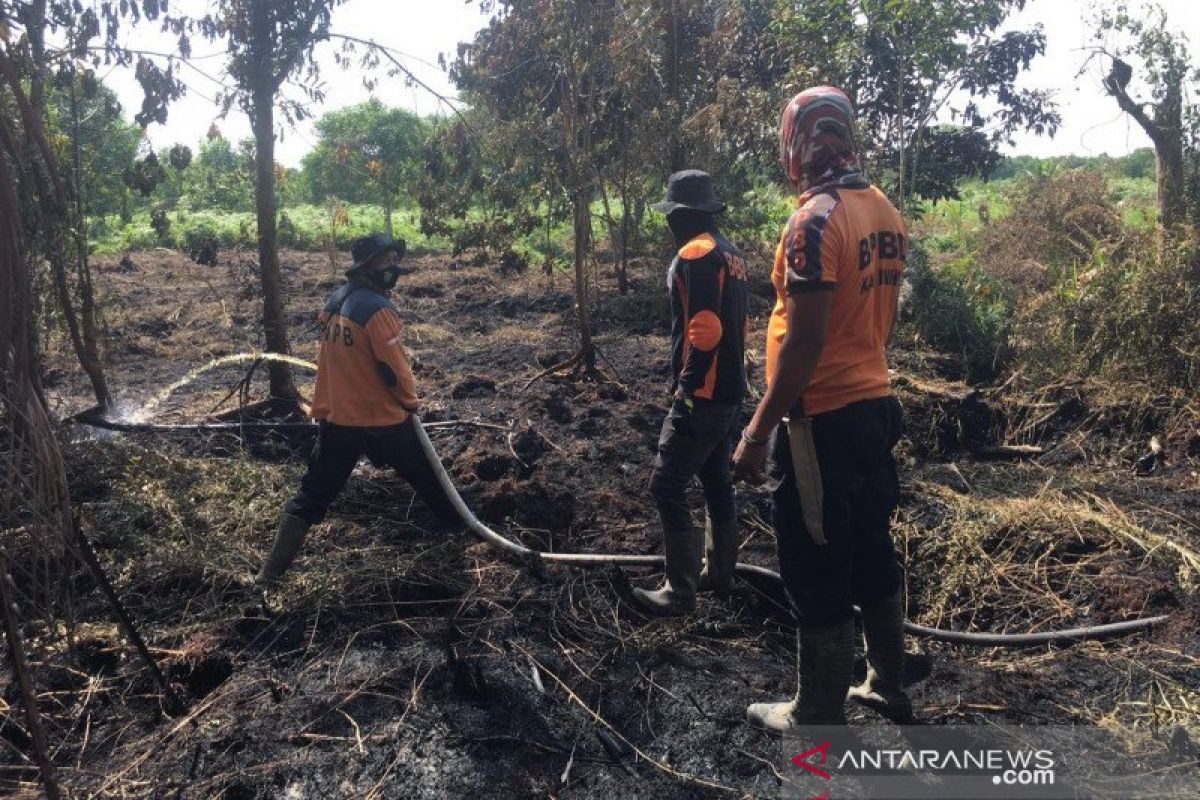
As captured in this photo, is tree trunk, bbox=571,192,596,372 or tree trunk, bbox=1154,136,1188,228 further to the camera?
tree trunk, bbox=1154,136,1188,228

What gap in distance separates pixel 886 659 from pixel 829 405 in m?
0.95

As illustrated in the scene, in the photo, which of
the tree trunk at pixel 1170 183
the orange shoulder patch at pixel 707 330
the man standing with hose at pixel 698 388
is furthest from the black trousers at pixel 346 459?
the tree trunk at pixel 1170 183

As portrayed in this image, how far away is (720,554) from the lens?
13.7ft

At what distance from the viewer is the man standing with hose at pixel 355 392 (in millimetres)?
4430

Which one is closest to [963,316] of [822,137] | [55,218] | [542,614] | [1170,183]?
[1170,183]

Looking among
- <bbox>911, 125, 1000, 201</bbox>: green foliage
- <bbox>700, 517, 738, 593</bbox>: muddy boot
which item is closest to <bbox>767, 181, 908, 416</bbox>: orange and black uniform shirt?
<bbox>700, 517, 738, 593</bbox>: muddy boot

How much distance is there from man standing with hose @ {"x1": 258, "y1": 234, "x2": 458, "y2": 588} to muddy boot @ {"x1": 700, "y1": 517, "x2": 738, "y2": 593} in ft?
5.42

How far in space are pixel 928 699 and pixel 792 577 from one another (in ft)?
2.89

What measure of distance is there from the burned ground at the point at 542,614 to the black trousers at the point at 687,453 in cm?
51

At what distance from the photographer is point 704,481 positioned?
4180mm

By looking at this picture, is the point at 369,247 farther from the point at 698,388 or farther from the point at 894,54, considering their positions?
the point at 894,54

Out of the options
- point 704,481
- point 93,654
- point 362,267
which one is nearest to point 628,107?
point 362,267

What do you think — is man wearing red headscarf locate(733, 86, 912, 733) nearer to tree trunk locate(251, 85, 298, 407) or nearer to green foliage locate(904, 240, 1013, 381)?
tree trunk locate(251, 85, 298, 407)

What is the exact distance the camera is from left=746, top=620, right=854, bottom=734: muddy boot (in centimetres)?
301
